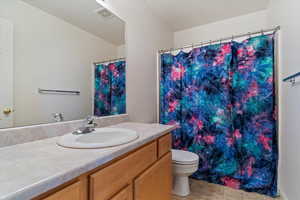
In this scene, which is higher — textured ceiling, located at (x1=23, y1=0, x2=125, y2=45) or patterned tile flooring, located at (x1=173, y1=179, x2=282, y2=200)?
textured ceiling, located at (x1=23, y1=0, x2=125, y2=45)

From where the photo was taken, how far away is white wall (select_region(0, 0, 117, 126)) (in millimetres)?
903

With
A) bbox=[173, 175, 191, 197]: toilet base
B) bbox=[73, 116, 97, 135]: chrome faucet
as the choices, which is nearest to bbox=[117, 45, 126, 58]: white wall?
bbox=[73, 116, 97, 135]: chrome faucet

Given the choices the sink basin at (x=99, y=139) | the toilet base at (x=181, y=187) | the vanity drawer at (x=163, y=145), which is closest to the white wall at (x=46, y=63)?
the sink basin at (x=99, y=139)

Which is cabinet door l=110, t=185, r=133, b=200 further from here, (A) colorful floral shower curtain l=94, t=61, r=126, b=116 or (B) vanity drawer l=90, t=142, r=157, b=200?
(A) colorful floral shower curtain l=94, t=61, r=126, b=116

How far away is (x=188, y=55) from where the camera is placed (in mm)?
2062

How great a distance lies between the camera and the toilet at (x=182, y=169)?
1.62 meters

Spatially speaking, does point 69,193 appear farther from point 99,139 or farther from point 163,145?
point 163,145

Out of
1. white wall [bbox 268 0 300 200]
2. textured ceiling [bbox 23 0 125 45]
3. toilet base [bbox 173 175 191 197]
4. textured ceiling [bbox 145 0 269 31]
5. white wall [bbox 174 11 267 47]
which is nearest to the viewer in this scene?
textured ceiling [bbox 23 0 125 45]

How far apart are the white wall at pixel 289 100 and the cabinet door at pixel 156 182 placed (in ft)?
3.43

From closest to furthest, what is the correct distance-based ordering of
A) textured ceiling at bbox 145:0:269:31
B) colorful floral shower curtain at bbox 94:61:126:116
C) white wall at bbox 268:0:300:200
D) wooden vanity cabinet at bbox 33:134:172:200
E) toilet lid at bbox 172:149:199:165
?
wooden vanity cabinet at bbox 33:134:172:200
white wall at bbox 268:0:300:200
colorful floral shower curtain at bbox 94:61:126:116
toilet lid at bbox 172:149:199:165
textured ceiling at bbox 145:0:269:31

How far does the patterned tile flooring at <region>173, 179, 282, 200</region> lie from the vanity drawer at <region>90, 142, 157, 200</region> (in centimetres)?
99

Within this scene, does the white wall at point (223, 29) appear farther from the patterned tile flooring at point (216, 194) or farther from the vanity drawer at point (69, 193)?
the vanity drawer at point (69, 193)

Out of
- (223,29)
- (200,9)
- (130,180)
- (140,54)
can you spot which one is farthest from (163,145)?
(223,29)

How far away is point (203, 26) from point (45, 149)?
9.03ft
